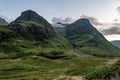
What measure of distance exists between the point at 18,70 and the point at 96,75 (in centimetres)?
13781

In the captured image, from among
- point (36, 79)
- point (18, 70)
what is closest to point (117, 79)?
point (36, 79)

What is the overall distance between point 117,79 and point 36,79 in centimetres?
8701

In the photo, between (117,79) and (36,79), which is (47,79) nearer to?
(36,79)

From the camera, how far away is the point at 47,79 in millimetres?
114188

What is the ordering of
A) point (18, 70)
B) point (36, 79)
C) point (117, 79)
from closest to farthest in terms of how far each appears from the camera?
point (117, 79) → point (36, 79) → point (18, 70)

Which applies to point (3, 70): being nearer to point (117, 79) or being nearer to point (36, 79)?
point (36, 79)

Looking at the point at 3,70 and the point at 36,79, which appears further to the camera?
the point at 3,70

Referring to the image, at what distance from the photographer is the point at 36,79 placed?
364 feet

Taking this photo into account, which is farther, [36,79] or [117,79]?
[36,79]

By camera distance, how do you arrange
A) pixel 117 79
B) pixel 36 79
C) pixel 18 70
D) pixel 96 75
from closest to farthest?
pixel 117 79 → pixel 96 75 → pixel 36 79 → pixel 18 70

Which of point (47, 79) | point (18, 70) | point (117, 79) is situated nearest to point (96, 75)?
point (117, 79)

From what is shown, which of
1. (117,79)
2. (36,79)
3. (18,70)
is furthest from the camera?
(18,70)

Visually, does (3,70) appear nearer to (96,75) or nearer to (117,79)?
(96,75)

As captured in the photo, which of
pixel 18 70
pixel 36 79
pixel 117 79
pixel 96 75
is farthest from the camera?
pixel 18 70
